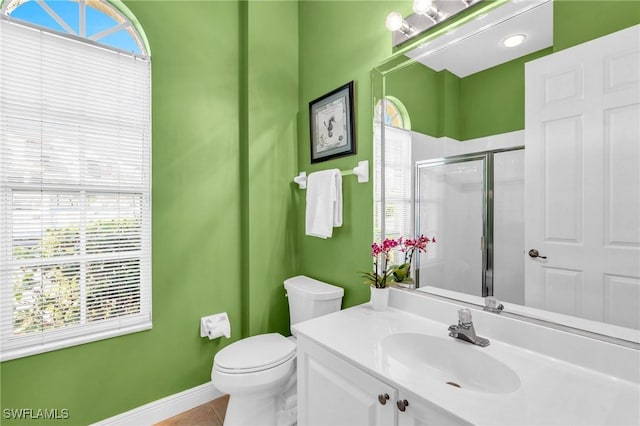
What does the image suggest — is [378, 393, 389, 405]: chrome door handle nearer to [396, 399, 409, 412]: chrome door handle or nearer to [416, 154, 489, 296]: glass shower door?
[396, 399, 409, 412]: chrome door handle

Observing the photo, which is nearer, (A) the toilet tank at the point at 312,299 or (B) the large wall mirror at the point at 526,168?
(B) the large wall mirror at the point at 526,168

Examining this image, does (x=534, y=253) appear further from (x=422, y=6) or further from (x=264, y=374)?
(x=264, y=374)

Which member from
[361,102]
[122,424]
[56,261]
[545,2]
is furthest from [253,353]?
[545,2]

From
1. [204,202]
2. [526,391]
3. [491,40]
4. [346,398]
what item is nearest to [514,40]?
[491,40]

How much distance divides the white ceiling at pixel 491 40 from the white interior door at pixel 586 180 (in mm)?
103

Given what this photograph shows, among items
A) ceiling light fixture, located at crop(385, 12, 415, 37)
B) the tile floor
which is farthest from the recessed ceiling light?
the tile floor

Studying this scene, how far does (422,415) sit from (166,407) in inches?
62.1

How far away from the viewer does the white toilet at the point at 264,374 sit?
1.38 meters

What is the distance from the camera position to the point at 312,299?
167 centimetres

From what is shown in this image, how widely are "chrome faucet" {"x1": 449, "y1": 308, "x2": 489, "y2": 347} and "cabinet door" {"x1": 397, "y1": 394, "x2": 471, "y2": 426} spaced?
1.27 feet

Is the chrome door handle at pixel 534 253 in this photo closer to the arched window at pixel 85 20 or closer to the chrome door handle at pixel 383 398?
the chrome door handle at pixel 383 398

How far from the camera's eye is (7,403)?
4.22 feet

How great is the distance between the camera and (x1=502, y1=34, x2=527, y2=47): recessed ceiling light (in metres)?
1.02

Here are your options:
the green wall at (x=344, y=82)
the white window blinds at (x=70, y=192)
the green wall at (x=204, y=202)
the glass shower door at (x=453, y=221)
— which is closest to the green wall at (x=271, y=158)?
the green wall at (x=204, y=202)
